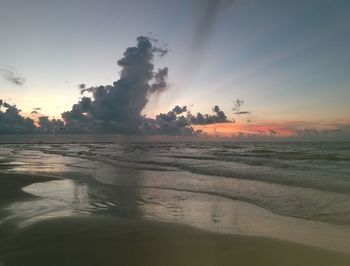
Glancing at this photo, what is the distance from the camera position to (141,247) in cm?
687

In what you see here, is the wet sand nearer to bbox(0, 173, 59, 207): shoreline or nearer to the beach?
the beach

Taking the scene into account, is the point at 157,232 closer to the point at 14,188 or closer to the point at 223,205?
the point at 223,205

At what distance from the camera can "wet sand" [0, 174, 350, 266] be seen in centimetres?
612

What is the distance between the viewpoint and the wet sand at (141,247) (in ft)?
20.1

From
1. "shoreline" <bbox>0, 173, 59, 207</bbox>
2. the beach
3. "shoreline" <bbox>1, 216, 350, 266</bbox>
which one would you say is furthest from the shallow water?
"shoreline" <bbox>1, 216, 350, 266</bbox>

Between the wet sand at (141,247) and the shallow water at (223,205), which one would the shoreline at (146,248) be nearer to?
the wet sand at (141,247)

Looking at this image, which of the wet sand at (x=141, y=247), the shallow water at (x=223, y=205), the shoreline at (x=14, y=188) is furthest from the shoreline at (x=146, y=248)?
the shoreline at (x=14, y=188)

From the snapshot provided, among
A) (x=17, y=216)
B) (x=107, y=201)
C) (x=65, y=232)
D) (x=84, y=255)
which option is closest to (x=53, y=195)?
(x=107, y=201)

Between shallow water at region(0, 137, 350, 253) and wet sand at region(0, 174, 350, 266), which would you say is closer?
wet sand at region(0, 174, 350, 266)

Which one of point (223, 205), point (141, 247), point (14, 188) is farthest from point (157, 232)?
point (14, 188)

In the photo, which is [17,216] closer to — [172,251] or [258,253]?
[172,251]

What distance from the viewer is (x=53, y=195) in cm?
1397

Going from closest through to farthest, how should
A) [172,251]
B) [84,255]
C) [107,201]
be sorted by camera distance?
[84,255], [172,251], [107,201]

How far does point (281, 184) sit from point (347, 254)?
472 inches
